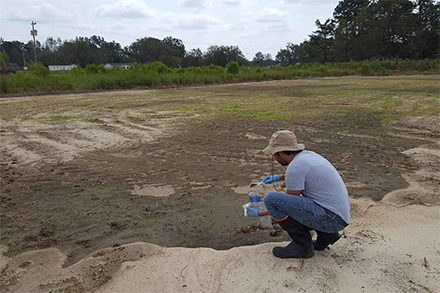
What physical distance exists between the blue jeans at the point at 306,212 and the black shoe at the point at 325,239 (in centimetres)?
12

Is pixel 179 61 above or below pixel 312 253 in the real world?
above

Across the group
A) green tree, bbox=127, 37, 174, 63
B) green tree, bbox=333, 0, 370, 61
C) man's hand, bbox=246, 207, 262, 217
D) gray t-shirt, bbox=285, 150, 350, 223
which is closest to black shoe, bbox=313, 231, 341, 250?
gray t-shirt, bbox=285, 150, 350, 223

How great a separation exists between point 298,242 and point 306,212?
1.07ft

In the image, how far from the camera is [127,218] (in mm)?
4297

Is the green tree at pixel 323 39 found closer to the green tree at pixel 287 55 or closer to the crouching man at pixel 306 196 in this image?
the green tree at pixel 287 55

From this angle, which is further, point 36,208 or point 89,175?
point 89,175

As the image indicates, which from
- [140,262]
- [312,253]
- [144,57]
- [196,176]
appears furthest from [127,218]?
[144,57]

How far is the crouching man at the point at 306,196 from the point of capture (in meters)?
3.08

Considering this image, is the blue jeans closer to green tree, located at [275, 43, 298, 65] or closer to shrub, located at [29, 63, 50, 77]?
shrub, located at [29, 63, 50, 77]

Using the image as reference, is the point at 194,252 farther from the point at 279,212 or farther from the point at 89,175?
the point at 89,175

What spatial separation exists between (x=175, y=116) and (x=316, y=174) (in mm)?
8603

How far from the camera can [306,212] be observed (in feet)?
10.1

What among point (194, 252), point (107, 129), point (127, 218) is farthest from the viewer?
point (107, 129)

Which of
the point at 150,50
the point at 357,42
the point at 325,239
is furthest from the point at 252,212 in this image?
the point at 150,50
